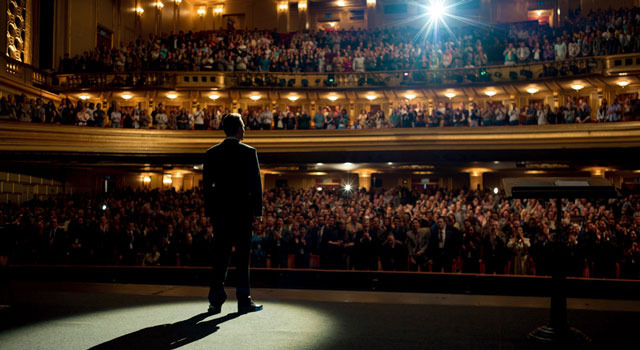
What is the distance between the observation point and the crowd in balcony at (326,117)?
14.8 meters

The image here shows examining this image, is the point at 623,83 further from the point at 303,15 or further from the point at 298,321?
the point at 298,321

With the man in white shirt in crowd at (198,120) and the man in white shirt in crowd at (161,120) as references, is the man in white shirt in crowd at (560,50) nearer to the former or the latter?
the man in white shirt in crowd at (198,120)

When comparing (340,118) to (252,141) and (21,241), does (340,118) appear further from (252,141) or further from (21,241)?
(21,241)

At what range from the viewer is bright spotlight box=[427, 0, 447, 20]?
2720 centimetres

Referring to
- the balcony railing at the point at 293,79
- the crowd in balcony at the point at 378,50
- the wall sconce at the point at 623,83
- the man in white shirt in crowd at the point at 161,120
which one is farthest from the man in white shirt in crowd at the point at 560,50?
the man in white shirt in crowd at the point at 161,120

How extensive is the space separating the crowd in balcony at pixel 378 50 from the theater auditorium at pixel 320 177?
103mm

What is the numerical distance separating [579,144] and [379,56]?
25.6 feet

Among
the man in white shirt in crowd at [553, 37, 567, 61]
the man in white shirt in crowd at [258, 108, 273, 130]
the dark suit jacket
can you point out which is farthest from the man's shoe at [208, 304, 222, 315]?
the man in white shirt in crowd at [553, 37, 567, 61]

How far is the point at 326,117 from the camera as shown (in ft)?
55.5

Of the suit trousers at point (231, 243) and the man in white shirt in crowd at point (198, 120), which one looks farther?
the man in white shirt in crowd at point (198, 120)

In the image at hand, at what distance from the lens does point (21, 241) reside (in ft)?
25.4

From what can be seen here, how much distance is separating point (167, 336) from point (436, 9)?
90.8ft

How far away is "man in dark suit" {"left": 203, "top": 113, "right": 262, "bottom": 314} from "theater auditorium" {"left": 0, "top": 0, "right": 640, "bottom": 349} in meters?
0.02

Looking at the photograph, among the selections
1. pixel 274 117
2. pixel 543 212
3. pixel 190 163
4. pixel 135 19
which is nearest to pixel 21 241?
pixel 190 163
